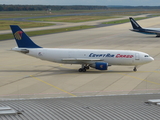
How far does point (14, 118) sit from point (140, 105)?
8.14 metres

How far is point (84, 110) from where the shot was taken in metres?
18.7

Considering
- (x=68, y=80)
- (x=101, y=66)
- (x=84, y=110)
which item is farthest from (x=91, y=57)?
(x=84, y=110)

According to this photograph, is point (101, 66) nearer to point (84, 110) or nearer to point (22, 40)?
point (22, 40)

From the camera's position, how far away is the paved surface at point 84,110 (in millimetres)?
Result: 17125

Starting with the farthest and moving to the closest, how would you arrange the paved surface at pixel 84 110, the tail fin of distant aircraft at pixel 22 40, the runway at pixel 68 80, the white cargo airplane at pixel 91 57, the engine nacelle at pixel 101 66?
1. the tail fin of distant aircraft at pixel 22 40
2. the white cargo airplane at pixel 91 57
3. the engine nacelle at pixel 101 66
4. the runway at pixel 68 80
5. the paved surface at pixel 84 110

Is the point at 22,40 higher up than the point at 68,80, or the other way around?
the point at 22,40

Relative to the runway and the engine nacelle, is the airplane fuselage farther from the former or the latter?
the runway

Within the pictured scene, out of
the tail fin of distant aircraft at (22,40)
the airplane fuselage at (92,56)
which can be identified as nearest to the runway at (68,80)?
the airplane fuselage at (92,56)

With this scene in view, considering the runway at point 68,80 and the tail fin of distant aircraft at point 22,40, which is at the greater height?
the tail fin of distant aircraft at point 22,40

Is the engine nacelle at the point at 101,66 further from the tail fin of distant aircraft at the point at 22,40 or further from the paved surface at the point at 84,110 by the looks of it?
the paved surface at the point at 84,110

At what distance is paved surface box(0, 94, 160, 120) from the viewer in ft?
56.2

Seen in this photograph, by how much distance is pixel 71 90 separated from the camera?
3306 centimetres

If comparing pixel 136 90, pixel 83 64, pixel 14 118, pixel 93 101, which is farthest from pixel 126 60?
pixel 14 118

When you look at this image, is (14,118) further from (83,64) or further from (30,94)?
(83,64)
